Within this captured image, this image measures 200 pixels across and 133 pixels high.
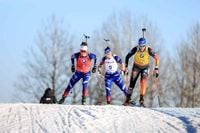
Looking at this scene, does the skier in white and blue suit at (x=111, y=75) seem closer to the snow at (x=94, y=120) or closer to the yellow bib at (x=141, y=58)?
the yellow bib at (x=141, y=58)

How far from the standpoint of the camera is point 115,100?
4094 centimetres

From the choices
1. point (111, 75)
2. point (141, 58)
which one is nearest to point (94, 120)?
point (111, 75)

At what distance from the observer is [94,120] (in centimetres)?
1326

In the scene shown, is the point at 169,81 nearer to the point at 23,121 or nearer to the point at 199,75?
the point at 199,75

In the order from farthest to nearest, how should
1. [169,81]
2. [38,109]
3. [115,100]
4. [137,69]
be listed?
1. [169,81]
2. [115,100]
3. [137,69]
4. [38,109]

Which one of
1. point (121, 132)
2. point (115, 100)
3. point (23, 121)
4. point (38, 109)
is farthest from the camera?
point (115, 100)

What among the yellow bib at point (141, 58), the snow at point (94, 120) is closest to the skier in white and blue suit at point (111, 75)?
the yellow bib at point (141, 58)

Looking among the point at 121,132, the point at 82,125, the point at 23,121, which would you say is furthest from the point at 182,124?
the point at 23,121

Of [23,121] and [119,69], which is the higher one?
[119,69]

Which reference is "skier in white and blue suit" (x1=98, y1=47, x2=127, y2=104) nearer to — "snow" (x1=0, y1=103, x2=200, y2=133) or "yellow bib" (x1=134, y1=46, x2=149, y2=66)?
"yellow bib" (x1=134, y1=46, x2=149, y2=66)

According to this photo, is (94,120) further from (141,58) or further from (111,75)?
(141,58)

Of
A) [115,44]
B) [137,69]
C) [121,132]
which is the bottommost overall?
[121,132]

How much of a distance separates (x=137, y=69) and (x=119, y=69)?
2.83 ft

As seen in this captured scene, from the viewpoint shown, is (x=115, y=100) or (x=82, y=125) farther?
(x=115, y=100)
